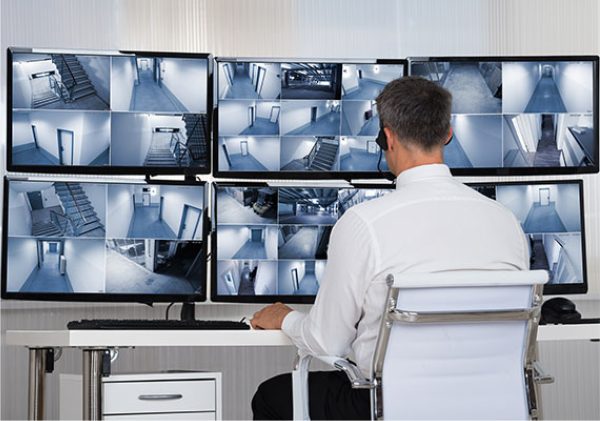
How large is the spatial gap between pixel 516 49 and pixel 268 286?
1.73 meters

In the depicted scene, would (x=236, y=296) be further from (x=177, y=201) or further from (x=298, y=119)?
(x=298, y=119)

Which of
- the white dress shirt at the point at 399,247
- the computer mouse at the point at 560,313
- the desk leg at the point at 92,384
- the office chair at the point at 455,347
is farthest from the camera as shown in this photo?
the computer mouse at the point at 560,313

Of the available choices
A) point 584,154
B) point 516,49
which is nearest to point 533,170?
point 584,154

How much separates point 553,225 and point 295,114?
38.3 inches

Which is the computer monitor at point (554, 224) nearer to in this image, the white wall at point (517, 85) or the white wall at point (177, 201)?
the white wall at point (517, 85)

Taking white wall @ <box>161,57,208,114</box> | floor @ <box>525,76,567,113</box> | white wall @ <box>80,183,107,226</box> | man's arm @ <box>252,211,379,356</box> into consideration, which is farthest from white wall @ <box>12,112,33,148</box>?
floor @ <box>525,76,567,113</box>

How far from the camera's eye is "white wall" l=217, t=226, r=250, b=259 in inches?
132

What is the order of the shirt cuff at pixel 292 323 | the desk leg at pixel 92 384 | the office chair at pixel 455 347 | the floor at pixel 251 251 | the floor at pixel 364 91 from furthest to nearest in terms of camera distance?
the floor at pixel 364 91 < the floor at pixel 251 251 < the desk leg at pixel 92 384 < the shirt cuff at pixel 292 323 < the office chair at pixel 455 347

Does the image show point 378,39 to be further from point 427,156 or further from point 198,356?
point 427,156

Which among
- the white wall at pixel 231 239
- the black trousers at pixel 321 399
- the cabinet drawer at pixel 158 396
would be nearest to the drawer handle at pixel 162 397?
the cabinet drawer at pixel 158 396

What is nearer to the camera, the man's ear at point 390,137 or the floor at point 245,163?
the man's ear at point 390,137

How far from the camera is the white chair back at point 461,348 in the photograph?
2281mm

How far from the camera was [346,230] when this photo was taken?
2.42 m

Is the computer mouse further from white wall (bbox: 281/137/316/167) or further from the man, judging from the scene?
white wall (bbox: 281/137/316/167)
